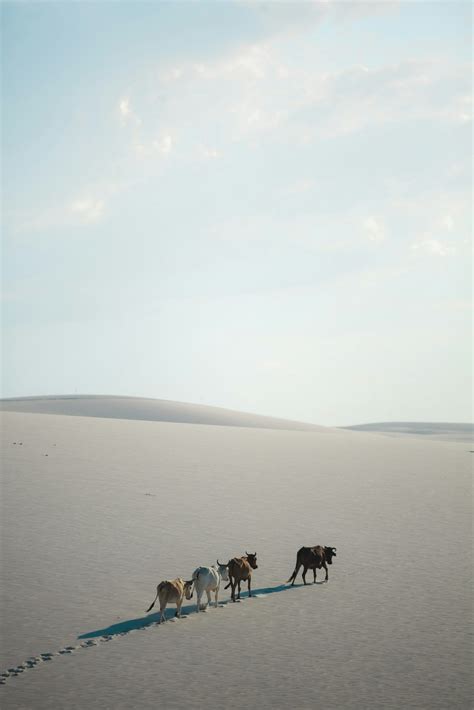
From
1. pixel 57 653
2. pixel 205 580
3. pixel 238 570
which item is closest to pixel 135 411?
pixel 238 570

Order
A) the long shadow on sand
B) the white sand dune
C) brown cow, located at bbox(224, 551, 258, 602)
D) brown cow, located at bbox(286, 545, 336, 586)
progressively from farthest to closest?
brown cow, located at bbox(286, 545, 336, 586)
brown cow, located at bbox(224, 551, 258, 602)
the long shadow on sand
the white sand dune

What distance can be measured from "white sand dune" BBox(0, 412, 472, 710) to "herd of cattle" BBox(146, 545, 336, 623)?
0.41 metres

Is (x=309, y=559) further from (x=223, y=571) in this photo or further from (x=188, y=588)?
(x=188, y=588)

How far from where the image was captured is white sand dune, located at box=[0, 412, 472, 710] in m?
9.29

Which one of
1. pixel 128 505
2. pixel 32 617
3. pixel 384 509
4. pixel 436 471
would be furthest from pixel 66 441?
pixel 32 617

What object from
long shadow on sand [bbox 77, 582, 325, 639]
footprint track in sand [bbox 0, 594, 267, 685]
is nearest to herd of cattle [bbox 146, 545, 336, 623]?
long shadow on sand [bbox 77, 582, 325, 639]

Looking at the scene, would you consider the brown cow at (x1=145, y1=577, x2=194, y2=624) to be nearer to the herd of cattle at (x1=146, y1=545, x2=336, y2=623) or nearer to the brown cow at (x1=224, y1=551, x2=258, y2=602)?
the herd of cattle at (x1=146, y1=545, x2=336, y2=623)

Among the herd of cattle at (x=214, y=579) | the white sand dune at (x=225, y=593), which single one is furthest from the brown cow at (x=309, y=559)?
the white sand dune at (x=225, y=593)

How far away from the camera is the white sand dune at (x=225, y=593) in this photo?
9.29 m

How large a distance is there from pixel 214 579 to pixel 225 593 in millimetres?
2007

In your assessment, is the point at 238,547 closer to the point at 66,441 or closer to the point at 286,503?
the point at 286,503

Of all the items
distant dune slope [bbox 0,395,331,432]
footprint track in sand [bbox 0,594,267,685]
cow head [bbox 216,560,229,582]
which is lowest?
footprint track in sand [bbox 0,594,267,685]

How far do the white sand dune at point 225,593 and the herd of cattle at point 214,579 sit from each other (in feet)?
1.33

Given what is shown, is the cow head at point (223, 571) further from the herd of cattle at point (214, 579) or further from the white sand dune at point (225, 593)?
the white sand dune at point (225, 593)
